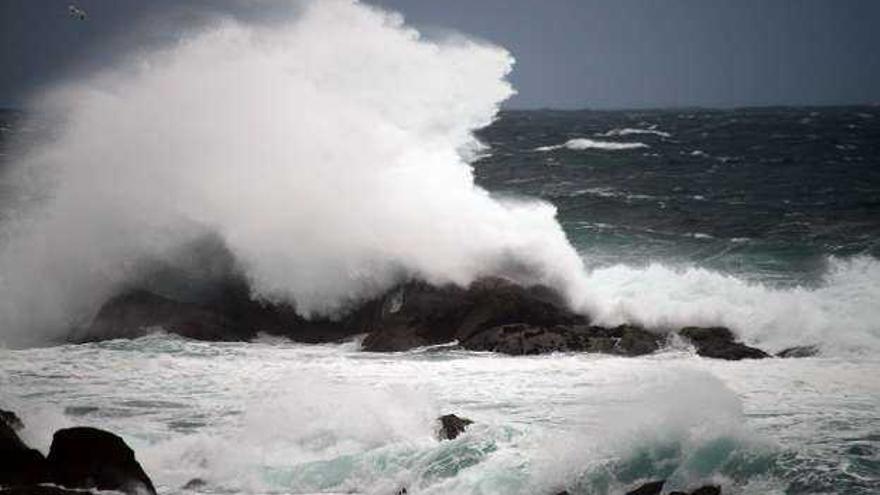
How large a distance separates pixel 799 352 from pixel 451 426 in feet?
21.5

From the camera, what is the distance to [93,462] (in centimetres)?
775

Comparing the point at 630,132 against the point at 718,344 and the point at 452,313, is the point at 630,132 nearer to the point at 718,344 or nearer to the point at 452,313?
the point at 452,313

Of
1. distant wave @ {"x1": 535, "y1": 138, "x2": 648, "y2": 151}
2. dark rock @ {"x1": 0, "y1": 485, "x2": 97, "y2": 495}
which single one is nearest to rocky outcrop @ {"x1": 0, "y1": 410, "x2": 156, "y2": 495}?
dark rock @ {"x1": 0, "y1": 485, "x2": 97, "y2": 495}

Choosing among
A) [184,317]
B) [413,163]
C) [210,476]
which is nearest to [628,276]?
[413,163]

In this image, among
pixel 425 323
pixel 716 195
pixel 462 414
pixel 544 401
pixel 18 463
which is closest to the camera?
pixel 18 463

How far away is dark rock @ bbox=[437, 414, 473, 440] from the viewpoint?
9.55m

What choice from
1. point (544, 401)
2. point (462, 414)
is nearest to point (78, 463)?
point (462, 414)

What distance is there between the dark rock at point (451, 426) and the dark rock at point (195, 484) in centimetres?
237

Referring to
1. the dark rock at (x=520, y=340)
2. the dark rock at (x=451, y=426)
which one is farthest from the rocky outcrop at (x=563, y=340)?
the dark rock at (x=451, y=426)

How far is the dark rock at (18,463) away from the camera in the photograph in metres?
7.50

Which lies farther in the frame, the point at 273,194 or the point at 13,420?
the point at 273,194

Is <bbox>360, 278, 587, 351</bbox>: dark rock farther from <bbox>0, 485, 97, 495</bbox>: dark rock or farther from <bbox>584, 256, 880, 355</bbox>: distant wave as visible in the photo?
<bbox>0, 485, 97, 495</bbox>: dark rock

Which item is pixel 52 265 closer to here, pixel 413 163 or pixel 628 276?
pixel 413 163

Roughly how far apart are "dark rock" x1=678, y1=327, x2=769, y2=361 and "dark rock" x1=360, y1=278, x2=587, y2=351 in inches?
75.4
